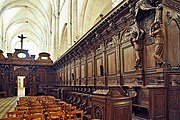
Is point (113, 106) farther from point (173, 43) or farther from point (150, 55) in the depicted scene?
point (173, 43)

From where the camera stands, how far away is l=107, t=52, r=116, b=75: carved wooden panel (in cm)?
764

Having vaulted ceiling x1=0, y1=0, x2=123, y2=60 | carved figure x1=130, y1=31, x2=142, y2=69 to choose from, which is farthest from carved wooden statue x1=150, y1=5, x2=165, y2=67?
vaulted ceiling x1=0, y1=0, x2=123, y2=60

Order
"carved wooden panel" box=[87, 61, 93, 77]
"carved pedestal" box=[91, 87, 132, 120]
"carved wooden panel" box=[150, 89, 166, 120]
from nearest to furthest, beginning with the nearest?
1. "carved pedestal" box=[91, 87, 132, 120]
2. "carved wooden panel" box=[150, 89, 166, 120]
3. "carved wooden panel" box=[87, 61, 93, 77]

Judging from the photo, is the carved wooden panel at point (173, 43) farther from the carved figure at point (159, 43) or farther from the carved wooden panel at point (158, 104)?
the carved wooden panel at point (158, 104)

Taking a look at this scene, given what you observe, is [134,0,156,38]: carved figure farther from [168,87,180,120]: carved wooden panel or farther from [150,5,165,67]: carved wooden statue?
[168,87,180,120]: carved wooden panel

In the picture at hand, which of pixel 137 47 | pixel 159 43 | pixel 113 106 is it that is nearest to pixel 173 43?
pixel 159 43

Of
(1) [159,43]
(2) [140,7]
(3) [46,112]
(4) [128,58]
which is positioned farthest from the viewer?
(4) [128,58]

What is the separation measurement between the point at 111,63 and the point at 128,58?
1.39 metres

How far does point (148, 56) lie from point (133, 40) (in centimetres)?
71

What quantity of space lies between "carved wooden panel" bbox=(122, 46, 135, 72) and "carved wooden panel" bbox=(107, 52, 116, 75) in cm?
78

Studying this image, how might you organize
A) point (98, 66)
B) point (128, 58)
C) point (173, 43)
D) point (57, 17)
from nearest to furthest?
point (173, 43) < point (128, 58) < point (98, 66) < point (57, 17)

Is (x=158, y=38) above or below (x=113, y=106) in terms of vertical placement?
above

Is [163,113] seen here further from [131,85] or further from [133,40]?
[133,40]

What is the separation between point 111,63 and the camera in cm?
793
